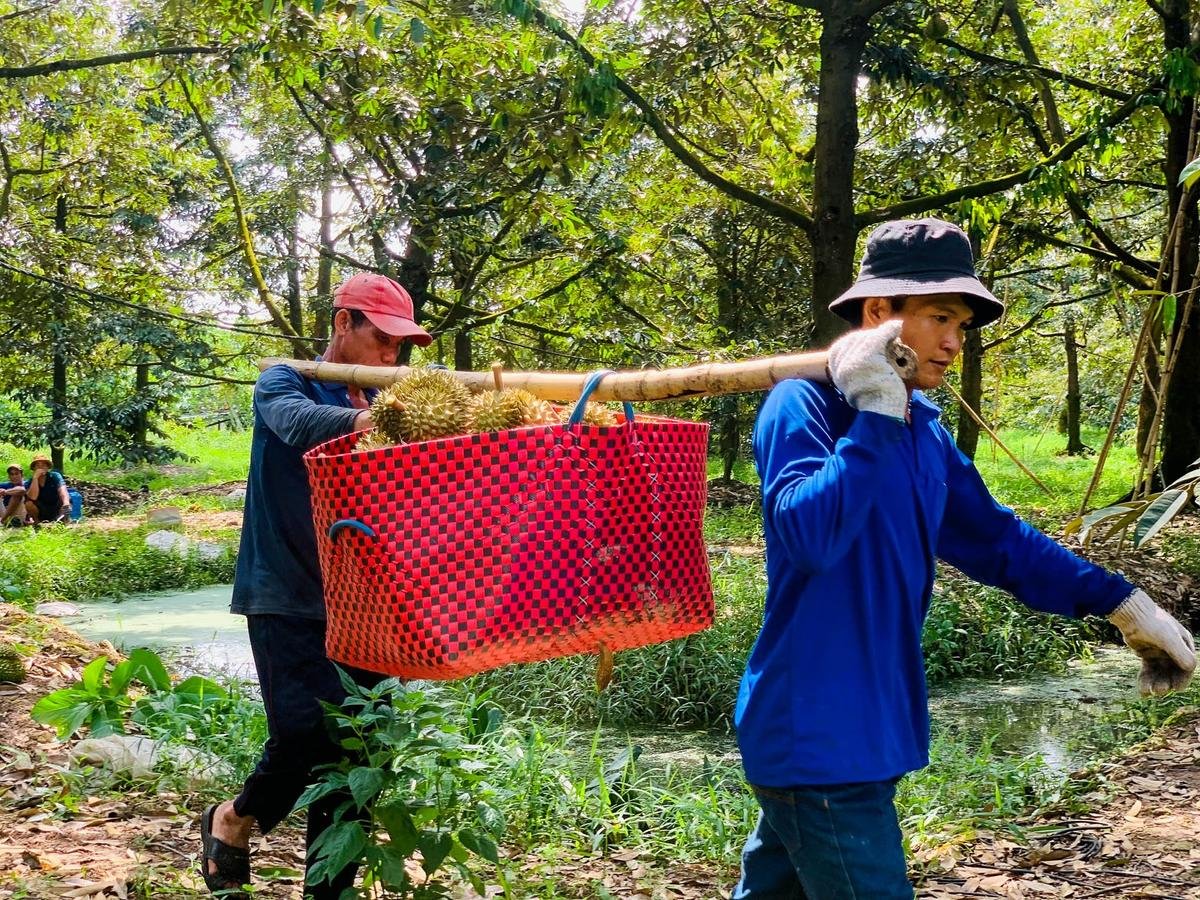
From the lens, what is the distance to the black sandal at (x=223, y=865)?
3025mm

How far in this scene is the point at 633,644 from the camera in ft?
7.34

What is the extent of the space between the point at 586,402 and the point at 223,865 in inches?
68.1

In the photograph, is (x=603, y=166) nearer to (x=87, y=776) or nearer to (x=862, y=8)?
(x=862, y=8)

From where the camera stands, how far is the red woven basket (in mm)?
2006

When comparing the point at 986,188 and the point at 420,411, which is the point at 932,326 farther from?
the point at 986,188

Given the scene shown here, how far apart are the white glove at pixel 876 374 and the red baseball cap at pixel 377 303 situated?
1314 millimetres

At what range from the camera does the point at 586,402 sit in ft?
7.23

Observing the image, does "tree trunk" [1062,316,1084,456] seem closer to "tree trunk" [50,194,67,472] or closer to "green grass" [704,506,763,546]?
"green grass" [704,506,763,546]

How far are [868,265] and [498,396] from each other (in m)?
0.73

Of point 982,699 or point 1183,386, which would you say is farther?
point 1183,386

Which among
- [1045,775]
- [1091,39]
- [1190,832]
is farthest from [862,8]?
[1091,39]

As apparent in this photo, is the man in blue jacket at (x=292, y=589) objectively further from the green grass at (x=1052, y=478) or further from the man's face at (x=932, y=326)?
the green grass at (x=1052, y=478)

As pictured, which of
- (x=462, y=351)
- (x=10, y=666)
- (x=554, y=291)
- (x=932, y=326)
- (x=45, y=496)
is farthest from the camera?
(x=45, y=496)

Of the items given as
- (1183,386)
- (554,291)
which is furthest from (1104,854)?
(1183,386)
